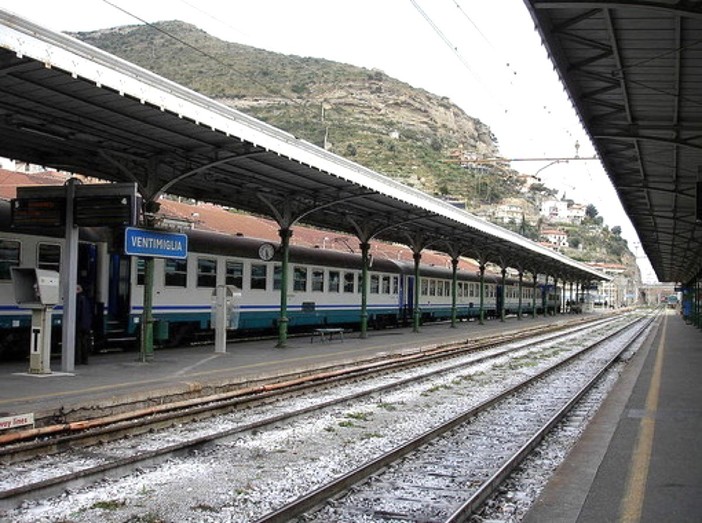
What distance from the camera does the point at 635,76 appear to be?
10781 mm

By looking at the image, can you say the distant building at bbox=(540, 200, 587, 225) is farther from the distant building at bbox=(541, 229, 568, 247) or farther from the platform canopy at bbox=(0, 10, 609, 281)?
the platform canopy at bbox=(0, 10, 609, 281)

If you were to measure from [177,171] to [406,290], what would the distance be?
61.4ft

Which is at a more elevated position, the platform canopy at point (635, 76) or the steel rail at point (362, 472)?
the platform canopy at point (635, 76)

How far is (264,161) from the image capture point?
1524cm

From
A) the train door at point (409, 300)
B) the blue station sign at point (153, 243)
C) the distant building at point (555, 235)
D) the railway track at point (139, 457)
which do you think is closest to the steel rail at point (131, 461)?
the railway track at point (139, 457)

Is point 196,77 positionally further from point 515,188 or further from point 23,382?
point 23,382

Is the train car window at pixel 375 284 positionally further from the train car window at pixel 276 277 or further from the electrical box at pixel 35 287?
the electrical box at pixel 35 287

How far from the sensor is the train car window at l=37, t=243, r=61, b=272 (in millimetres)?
14742

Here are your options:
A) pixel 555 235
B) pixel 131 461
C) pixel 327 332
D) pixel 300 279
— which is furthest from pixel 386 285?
pixel 555 235

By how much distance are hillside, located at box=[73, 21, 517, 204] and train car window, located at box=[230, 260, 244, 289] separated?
59.0 meters

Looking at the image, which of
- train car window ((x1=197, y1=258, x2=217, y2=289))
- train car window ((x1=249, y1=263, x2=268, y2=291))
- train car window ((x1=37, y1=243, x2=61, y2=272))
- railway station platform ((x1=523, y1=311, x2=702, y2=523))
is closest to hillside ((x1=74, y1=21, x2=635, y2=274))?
train car window ((x1=249, y1=263, x2=268, y2=291))

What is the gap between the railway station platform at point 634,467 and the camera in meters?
5.79

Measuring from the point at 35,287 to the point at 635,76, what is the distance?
32.6 ft

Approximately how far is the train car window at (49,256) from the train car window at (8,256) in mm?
520
